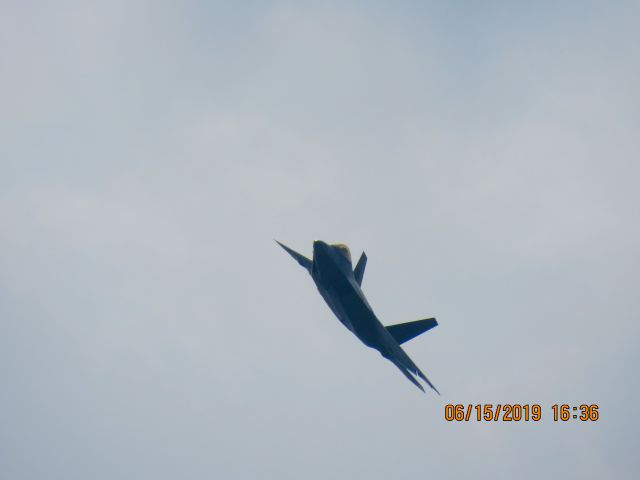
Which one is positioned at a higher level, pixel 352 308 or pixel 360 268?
pixel 360 268

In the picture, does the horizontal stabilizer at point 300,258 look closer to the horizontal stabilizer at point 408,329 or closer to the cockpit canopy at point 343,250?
the cockpit canopy at point 343,250

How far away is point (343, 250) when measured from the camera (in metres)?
22.3

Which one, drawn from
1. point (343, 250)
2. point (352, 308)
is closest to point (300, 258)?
point (343, 250)

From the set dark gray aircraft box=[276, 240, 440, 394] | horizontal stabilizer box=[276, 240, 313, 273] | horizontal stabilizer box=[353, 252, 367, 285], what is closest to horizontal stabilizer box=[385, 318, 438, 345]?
dark gray aircraft box=[276, 240, 440, 394]

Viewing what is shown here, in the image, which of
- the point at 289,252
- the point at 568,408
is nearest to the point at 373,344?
the point at 289,252

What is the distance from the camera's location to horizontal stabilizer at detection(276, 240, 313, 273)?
24141 mm

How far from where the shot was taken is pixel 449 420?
26906 millimetres

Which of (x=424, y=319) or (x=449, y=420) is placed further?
(x=449, y=420)

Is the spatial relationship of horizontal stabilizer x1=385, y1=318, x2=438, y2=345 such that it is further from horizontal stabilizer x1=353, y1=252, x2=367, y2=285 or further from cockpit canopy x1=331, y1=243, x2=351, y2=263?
cockpit canopy x1=331, y1=243, x2=351, y2=263

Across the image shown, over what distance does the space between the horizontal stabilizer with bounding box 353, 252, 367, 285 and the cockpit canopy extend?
8.05ft

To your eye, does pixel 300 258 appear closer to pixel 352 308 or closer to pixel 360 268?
pixel 360 268

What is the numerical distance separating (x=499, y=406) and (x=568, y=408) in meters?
5.66

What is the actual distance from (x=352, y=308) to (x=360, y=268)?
463 centimetres

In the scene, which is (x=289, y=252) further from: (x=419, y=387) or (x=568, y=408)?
(x=568, y=408)
